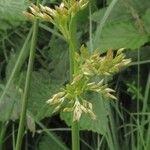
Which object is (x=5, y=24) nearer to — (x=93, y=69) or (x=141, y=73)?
(x=141, y=73)

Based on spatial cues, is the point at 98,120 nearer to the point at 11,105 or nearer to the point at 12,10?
the point at 11,105

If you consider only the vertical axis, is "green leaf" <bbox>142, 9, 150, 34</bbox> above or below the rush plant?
above

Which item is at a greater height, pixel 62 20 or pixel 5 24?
pixel 5 24

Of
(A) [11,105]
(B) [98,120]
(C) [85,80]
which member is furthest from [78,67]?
(A) [11,105]

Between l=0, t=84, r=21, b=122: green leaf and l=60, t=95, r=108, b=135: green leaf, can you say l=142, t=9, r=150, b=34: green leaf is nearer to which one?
l=60, t=95, r=108, b=135: green leaf

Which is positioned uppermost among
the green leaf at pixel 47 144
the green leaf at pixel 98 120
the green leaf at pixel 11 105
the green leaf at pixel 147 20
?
the green leaf at pixel 147 20

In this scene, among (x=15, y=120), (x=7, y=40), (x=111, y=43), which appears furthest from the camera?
(x=7, y=40)

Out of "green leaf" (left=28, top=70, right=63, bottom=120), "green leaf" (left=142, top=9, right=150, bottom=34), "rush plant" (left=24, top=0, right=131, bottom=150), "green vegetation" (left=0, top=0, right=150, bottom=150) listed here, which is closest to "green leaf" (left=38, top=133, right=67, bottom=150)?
"green vegetation" (left=0, top=0, right=150, bottom=150)

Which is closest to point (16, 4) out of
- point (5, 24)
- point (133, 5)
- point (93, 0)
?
point (5, 24)

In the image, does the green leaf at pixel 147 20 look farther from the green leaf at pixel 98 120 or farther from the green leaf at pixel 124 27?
the green leaf at pixel 98 120

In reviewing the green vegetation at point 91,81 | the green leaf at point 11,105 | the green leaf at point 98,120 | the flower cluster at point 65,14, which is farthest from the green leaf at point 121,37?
the flower cluster at point 65,14

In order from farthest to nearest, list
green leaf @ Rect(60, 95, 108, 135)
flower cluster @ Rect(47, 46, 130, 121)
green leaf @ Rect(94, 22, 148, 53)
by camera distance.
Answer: green leaf @ Rect(94, 22, 148, 53) < green leaf @ Rect(60, 95, 108, 135) < flower cluster @ Rect(47, 46, 130, 121)
